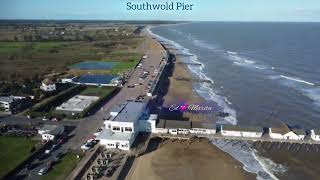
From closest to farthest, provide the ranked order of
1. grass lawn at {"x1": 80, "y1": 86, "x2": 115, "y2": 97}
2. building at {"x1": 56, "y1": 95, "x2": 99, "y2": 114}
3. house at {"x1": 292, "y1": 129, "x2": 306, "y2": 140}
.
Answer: house at {"x1": 292, "y1": 129, "x2": 306, "y2": 140} < building at {"x1": 56, "y1": 95, "x2": 99, "y2": 114} < grass lawn at {"x1": 80, "y1": 86, "x2": 115, "y2": 97}

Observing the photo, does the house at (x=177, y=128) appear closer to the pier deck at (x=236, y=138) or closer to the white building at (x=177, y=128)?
the white building at (x=177, y=128)

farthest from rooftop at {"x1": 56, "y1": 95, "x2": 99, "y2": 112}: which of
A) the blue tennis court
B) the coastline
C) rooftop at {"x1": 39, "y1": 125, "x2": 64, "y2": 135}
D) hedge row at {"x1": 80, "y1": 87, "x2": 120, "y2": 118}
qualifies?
the blue tennis court

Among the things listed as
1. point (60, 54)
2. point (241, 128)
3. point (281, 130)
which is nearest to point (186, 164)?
point (241, 128)

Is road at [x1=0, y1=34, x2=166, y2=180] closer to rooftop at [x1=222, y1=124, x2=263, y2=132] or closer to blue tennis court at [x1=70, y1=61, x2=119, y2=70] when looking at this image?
blue tennis court at [x1=70, y1=61, x2=119, y2=70]

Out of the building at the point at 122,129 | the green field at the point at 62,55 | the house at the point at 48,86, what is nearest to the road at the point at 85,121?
the building at the point at 122,129

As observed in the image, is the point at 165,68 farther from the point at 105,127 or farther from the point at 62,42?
the point at 62,42
